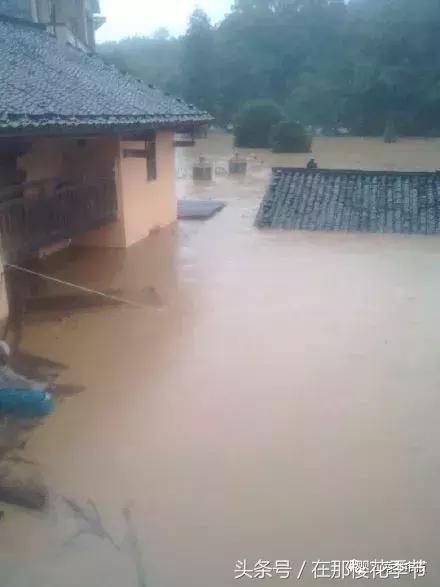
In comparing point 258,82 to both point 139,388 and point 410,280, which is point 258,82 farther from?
point 139,388

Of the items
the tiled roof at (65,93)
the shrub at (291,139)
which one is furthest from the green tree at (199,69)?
the tiled roof at (65,93)

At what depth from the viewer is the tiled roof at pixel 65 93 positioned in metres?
7.57

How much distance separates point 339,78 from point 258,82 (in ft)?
23.6

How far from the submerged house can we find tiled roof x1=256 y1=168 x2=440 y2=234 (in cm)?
270

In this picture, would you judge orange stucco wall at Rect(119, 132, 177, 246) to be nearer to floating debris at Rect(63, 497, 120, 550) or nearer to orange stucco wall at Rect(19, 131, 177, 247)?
orange stucco wall at Rect(19, 131, 177, 247)

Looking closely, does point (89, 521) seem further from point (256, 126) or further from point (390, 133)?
point (390, 133)

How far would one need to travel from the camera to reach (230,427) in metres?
5.51

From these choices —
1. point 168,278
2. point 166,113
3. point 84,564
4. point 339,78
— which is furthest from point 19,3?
point 339,78

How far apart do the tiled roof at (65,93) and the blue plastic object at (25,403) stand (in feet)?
9.54

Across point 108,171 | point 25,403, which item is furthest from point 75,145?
point 25,403

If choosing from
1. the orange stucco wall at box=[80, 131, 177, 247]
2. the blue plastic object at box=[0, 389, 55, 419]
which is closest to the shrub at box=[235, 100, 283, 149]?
the orange stucco wall at box=[80, 131, 177, 247]

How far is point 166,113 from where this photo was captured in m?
11.6

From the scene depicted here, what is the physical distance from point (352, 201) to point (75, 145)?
264 inches

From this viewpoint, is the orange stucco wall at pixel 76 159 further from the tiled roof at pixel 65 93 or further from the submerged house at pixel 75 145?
the tiled roof at pixel 65 93
